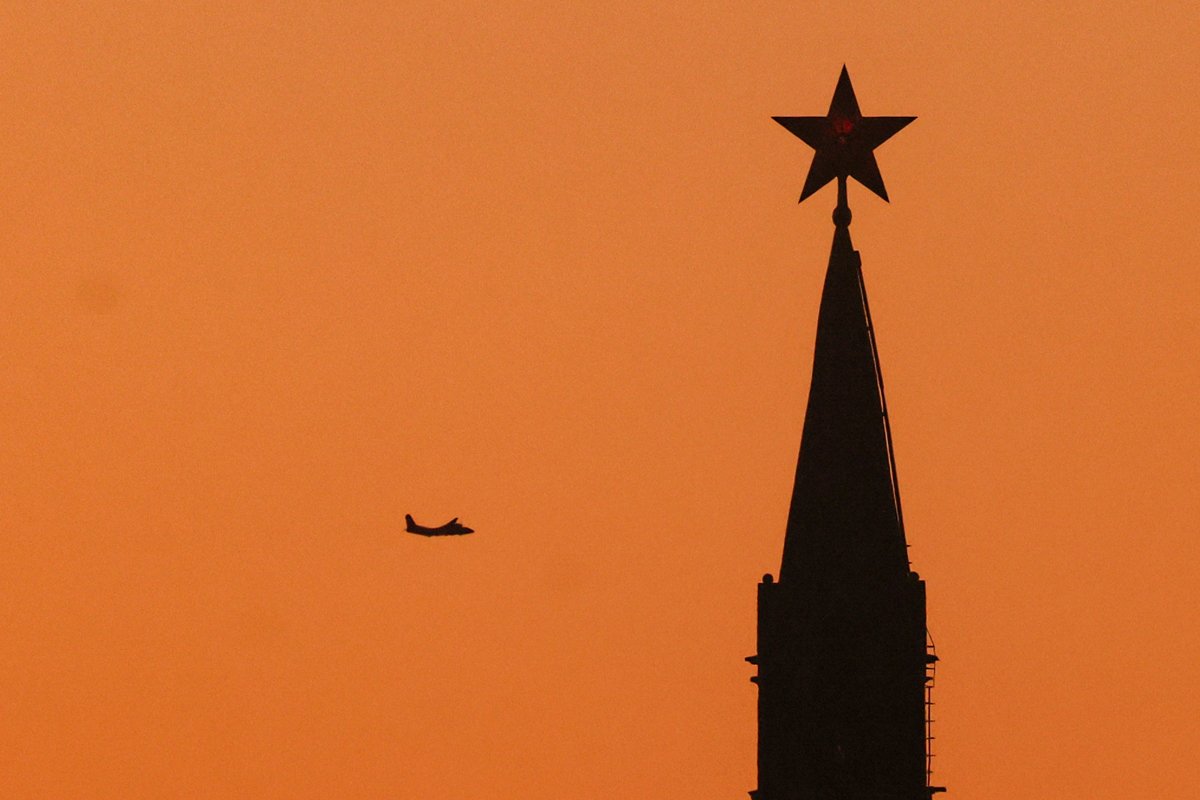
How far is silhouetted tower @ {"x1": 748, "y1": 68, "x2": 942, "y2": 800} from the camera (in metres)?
103

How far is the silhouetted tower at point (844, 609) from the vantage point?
337ft

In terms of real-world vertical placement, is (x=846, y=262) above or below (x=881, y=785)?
above

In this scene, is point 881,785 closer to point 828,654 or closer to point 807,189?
point 828,654

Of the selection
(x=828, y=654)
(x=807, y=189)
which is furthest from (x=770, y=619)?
(x=807, y=189)

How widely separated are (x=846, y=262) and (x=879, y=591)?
6734 millimetres

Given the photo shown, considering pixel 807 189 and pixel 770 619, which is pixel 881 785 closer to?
pixel 770 619

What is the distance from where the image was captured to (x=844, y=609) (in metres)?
103

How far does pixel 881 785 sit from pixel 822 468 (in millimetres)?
6418

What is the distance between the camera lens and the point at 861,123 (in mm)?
105438

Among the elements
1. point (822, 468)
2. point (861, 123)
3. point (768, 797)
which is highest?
point (861, 123)

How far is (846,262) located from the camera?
105 meters

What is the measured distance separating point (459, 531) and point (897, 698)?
1060cm

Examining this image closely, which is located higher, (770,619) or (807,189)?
(807,189)

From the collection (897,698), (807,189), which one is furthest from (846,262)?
(897,698)
